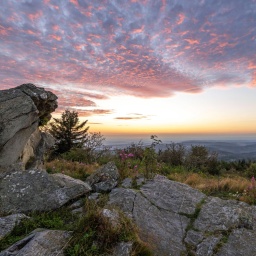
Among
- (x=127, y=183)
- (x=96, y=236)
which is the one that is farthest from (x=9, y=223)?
(x=127, y=183)

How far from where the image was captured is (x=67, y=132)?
22312 mm

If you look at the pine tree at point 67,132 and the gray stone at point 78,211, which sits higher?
the pine tree at point 67,132

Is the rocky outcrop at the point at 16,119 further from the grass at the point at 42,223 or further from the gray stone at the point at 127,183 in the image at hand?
the gray stone at the point at 127,183

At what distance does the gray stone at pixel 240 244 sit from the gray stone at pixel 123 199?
213 cm

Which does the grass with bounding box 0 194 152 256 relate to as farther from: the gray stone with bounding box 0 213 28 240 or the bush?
the bush

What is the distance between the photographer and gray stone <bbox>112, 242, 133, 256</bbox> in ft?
11.8

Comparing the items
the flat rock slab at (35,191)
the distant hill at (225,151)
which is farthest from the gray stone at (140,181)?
the distant hill at (225,151)

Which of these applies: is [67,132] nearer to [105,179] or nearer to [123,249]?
[105,179]

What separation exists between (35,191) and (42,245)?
2458 millimetres

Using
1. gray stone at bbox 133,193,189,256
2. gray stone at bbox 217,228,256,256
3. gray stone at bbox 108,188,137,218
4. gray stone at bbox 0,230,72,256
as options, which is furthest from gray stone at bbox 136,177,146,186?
gray stone at bbox 0,230,72,256

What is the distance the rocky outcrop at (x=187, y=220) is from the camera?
4.55 metres

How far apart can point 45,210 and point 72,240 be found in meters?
2.04

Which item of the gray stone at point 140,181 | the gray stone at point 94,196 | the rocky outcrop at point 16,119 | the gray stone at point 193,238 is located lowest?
the gray stone at point 193,238

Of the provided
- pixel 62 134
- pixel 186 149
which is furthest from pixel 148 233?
pixel 62 134
